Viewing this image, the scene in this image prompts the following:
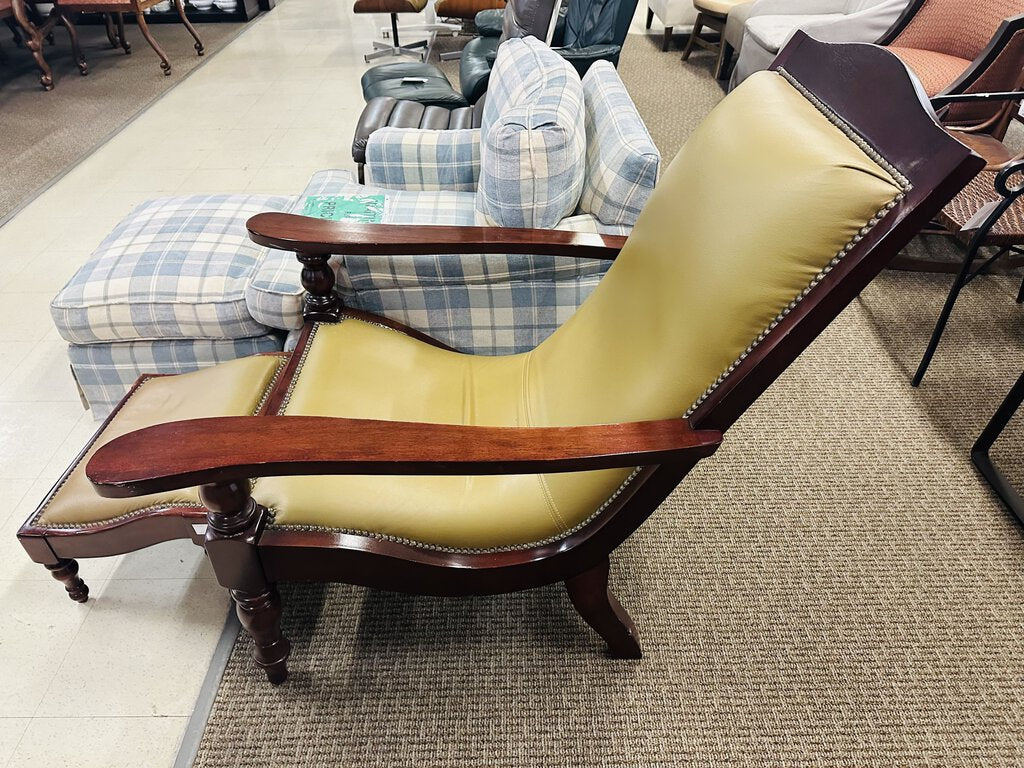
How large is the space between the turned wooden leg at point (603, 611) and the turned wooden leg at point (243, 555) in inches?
18.9

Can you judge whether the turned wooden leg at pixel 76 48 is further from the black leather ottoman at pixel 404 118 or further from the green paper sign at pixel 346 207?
the green paper sign at pixel 346 207

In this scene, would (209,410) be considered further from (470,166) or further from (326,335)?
(470,166)

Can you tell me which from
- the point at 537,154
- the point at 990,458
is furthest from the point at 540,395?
the point at 990,458

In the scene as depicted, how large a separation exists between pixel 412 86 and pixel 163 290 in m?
1.70

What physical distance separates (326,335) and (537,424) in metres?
0.48

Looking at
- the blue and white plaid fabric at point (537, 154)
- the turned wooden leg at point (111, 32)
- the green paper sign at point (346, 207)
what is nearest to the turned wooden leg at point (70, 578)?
the green paper sign at point (346, 207)

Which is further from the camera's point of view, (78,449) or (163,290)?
(78,449)

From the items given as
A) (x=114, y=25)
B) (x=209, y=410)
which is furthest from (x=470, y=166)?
(x=114, y=25)

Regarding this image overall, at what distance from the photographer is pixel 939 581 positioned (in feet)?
4.47

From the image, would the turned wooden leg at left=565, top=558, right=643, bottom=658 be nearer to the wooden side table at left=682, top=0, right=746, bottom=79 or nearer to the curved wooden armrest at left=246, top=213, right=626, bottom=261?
the curved wooden armrest at left=246, top=213, right=626, bottom=261

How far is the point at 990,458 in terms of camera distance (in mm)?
1615

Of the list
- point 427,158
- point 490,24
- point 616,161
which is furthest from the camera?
point 490,24

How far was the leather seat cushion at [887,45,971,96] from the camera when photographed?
2447 mm

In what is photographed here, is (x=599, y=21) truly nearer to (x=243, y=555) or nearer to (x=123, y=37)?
(x=243, y=555)
